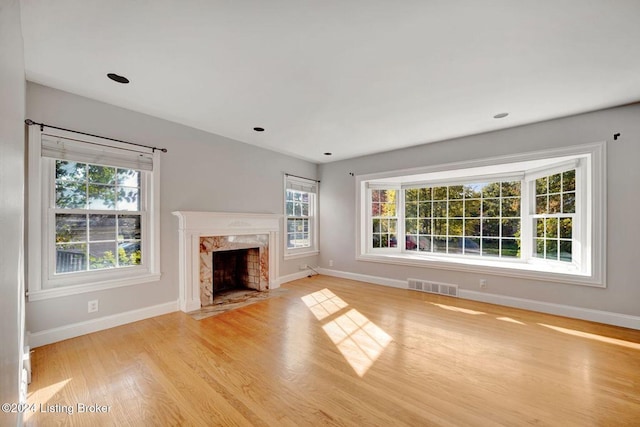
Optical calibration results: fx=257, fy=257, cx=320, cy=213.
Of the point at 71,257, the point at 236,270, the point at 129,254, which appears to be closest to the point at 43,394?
the point at 71,257

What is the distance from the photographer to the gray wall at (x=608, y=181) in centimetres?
289

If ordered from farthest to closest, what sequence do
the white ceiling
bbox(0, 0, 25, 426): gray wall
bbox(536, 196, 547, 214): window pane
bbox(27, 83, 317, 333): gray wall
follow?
bbox(536, 196, 547, 214): window pane → bbox(27, 83, 317, 333): gray wall → the white ceiling → bbox(0, 0, 25, 426): gray wall

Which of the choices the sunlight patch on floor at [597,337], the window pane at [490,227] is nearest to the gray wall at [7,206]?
the sunlight patch on floor at [597,337]

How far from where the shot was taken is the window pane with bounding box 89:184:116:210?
284 centimetres

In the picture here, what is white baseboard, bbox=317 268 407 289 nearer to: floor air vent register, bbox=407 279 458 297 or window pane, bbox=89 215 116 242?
floor air vent register, bbox=407 279 458 297

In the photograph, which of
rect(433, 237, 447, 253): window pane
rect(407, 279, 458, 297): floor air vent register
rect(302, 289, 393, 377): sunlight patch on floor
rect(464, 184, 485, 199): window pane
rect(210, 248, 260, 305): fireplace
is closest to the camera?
rect(302, 289, 393, 377): sunlight patch on floor

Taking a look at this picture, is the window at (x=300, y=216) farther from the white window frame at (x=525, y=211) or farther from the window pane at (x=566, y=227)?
the window pane at (x=566, y=227)

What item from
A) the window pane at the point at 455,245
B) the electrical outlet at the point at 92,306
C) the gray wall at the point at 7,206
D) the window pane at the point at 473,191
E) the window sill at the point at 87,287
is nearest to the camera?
the gray wall at the point at 7,206

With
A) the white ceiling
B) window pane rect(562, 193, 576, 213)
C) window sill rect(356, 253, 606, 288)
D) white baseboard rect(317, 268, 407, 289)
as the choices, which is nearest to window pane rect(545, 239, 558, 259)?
window sill rect(356, 253, 606, 288)

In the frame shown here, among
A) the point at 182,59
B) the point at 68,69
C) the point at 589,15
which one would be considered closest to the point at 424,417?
the point at 589,15

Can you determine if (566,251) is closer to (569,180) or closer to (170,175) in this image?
(569,180)

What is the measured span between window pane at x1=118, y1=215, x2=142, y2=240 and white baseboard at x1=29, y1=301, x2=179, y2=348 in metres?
0.89

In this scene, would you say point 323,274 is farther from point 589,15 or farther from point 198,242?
point 589,15

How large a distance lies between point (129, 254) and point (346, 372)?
2.83m
